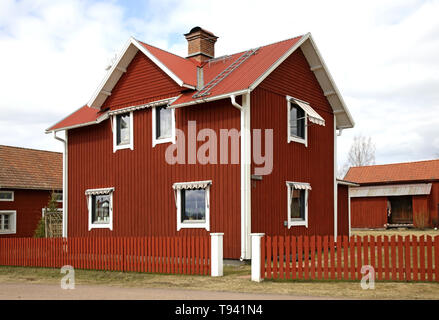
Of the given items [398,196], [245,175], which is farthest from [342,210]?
[398,196]

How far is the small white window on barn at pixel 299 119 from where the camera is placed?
19.6 metres

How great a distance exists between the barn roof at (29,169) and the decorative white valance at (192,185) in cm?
1689

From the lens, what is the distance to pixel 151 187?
2020cm

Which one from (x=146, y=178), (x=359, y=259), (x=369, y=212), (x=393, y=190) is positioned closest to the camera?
(x=359, y=259)

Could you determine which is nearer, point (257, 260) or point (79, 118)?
point (257, 260)

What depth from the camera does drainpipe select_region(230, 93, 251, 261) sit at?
17.1m

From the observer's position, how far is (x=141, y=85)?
2097 cm

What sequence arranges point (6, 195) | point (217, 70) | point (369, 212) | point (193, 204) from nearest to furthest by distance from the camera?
point (193, 204) < point (217, 70) < point (6, 195) < point (369, 212)

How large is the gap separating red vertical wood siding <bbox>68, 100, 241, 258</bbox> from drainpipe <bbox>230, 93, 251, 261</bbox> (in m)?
0.24

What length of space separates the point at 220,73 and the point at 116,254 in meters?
A: 7.72

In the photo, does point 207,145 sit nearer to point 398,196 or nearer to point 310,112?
point 310,112

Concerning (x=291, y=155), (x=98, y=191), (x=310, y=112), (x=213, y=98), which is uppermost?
(x=213, y=98)
